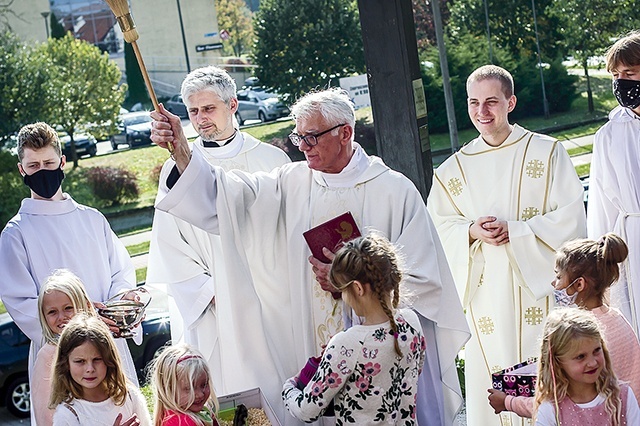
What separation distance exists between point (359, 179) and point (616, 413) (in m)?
1.59

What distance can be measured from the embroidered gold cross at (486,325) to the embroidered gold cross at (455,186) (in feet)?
2.35

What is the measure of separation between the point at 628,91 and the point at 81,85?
2696 cm

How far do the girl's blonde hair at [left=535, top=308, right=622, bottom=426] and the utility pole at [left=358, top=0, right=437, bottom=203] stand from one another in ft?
10.2

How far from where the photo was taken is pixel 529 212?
5.66 m

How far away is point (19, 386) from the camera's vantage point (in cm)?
1053

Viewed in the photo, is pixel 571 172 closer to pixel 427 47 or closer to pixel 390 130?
pixel 390 130

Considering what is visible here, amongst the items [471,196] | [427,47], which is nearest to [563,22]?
[427,47]

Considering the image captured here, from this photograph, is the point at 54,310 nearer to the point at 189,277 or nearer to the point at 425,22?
the point at 189,277

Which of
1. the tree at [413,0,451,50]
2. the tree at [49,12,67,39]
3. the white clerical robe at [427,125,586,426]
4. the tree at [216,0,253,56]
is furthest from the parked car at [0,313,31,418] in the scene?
the tree at [49,12,67,39]

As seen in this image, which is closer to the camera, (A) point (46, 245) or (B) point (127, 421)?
(B) point (127, 421)

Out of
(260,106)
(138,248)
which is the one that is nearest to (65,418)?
(138,248)

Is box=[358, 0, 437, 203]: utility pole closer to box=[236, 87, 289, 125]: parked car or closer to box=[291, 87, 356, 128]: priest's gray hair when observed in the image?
box=[291, 87, 356, 128]: priest's gray hair

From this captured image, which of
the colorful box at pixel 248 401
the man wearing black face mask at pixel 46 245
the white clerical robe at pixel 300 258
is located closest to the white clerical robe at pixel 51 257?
the man wearing black face mask at pixel 46 245

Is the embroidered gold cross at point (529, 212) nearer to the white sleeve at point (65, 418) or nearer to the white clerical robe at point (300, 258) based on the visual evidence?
the white clerical robe at point (300, 258)
